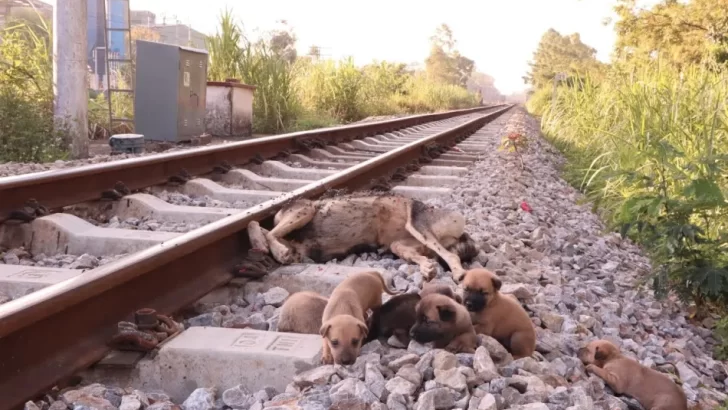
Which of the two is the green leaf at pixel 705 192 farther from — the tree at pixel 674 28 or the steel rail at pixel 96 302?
the tree at pixel 674 28

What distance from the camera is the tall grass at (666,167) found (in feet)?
13.6

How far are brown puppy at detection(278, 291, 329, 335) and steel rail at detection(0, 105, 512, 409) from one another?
0.43 meters

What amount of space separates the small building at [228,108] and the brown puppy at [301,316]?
28.4 feet

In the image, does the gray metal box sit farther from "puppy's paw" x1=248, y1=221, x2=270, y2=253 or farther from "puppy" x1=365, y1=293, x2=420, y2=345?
"puppy" x1=365, y1=293, x2=420, y2=345

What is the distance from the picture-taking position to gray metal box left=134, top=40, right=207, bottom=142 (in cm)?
970

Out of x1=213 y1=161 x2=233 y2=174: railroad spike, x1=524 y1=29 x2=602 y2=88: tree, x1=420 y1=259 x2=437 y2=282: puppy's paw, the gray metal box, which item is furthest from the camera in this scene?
x1=524 y1=29 x2=602 y2=88: tree

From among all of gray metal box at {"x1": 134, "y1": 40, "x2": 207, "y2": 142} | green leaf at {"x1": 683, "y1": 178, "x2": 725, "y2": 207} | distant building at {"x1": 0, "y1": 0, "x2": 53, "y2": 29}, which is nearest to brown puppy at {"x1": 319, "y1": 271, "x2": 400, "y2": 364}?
green leaf at {"x1": 683, "y1": 178, "x2": 725, "y2": 207}

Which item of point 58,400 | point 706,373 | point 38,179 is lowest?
point 706,373

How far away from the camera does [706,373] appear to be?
3.39 metres

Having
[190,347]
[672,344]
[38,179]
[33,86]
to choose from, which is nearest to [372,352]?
[190,347]

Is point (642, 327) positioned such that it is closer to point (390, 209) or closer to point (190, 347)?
point (390, 209)

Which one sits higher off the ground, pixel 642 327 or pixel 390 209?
pixel 390 209

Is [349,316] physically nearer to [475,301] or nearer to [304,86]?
[475,301]

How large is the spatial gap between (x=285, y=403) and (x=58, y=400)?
0.65 metres
